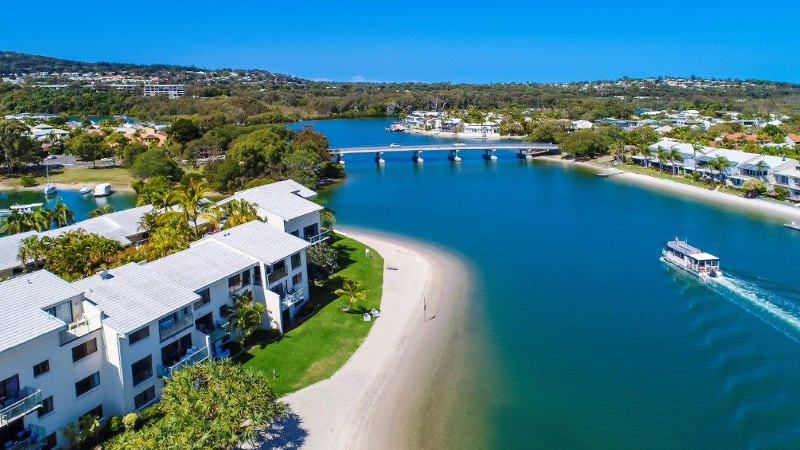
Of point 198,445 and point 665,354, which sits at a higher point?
point 198,445

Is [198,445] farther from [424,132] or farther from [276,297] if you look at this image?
[424,132]

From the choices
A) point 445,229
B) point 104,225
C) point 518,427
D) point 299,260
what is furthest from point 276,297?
point 445,229

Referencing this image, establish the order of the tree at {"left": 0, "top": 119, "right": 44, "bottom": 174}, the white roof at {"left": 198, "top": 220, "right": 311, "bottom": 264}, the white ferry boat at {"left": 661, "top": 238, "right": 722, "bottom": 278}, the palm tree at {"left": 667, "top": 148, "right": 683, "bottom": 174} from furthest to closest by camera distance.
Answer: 1. the palm tree at {"left": 667, "top": 148, "right": 683, "bottom": 174}
2. the tree at {"left": 0, "top": 119, "right": 44, "bottom": 174}
3. the white ferry boat at {"left": 661, "top": 238, "right": 722, "bottom": 278}
4. the white roof at {"left": 198, "top": 220, "right": 311, "bottom": 264}

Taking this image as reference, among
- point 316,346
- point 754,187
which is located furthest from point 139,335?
point 754,187

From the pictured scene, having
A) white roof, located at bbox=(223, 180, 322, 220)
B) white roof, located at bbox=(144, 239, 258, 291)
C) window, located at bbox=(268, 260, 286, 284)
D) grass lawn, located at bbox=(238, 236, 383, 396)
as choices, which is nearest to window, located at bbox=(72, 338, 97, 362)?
white roof, located at bbox=(144, 239, 258, 291)

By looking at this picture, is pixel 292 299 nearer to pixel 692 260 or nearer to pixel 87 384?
pixel 87 384

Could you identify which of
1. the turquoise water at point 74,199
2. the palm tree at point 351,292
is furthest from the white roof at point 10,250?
the turquoise water at point 74,199

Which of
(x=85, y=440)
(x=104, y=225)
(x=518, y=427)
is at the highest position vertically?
(x=104, y=225)

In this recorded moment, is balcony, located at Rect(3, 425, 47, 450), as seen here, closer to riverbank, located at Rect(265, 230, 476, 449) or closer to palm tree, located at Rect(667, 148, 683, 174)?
riverbank, located at Rect(265, 230, 476, 449)
